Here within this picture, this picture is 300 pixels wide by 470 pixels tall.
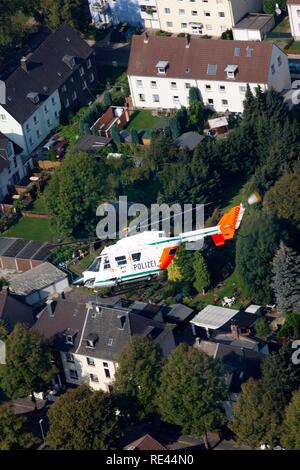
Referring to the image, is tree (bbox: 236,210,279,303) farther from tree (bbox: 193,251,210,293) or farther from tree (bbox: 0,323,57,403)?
tree (bbox: 0,323,57,403)

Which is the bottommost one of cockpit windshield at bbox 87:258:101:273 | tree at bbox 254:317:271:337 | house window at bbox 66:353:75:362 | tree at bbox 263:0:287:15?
tree at bbox 254:317:271:337

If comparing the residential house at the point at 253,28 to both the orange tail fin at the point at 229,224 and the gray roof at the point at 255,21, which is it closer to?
the gray roof at the point at 255,21

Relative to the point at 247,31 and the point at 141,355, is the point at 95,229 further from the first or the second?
the point at 247,31

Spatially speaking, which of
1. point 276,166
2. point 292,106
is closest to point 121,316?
point 276,166

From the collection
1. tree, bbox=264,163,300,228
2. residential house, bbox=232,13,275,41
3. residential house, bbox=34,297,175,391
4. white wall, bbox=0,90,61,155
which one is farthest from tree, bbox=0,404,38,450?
residential house, bbox=232,13,275,41

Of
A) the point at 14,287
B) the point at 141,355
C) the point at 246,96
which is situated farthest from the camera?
the point at 246,96

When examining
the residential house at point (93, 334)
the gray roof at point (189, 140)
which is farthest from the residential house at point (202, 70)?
the residential house at point (93, 334)
